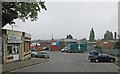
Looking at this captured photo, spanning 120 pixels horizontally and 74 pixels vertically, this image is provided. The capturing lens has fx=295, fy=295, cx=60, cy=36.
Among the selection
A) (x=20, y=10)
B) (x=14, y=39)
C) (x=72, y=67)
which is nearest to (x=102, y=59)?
(x=14, y=39)

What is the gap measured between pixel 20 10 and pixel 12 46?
11306mm

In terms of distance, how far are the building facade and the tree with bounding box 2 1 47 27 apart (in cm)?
606

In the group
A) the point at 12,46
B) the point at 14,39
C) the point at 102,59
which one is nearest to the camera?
the point at 12,46

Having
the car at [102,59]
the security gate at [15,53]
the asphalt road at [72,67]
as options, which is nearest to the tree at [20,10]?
the asphalt road at [72,67]

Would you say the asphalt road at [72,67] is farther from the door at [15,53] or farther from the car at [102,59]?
the door at [15,53]

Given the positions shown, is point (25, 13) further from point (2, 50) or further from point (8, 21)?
point (2, 50)

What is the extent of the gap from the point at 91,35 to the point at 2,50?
14838 centimetres

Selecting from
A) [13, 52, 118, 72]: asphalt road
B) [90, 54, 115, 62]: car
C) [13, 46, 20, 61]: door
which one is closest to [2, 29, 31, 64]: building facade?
[13, 46, 20, 61]: door

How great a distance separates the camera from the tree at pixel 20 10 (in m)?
26.1

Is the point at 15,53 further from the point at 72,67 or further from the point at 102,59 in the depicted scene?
the point at 102,59

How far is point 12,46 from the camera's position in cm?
3734

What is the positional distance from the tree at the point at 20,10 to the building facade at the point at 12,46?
6.06 meters

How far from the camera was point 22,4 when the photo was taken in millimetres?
25906

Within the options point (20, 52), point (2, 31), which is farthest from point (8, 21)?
point (20, 52)
